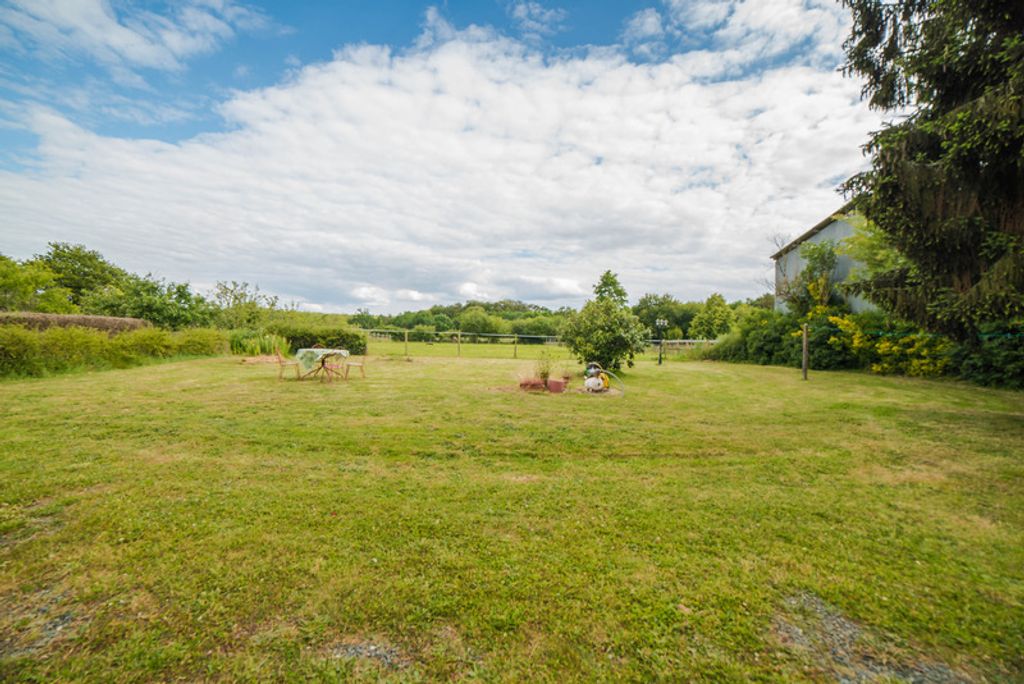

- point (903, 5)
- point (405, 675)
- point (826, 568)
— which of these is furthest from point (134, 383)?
point (903, 5)

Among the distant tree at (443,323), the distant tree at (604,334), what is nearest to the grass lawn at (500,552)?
the distant tree at (604,334)

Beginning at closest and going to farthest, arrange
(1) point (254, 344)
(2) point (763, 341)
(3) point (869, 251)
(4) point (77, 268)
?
1. (3) point (869, 251)
2. (1) point (254, 344)
3. (2) point (763, 341)
4. (4) point (77, 268)

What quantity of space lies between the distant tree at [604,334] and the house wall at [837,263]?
8.06 meters

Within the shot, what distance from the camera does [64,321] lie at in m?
12.1

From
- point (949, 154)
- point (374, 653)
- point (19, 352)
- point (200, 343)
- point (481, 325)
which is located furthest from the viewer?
point (481, 325)

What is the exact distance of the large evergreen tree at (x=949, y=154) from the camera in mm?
5055

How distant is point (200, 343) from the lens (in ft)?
47.6

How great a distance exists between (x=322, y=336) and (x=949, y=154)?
1979cm

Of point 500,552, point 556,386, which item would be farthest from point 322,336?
point 500,552

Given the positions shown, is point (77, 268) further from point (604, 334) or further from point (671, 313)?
point (671, 313)

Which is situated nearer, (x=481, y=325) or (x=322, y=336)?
(x=322, y=336)

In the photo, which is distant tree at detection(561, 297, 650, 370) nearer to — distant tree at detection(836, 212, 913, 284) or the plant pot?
the plant pot

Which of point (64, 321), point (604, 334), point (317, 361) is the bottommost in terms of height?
point (317, 361)

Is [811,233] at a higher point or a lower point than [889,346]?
higher
